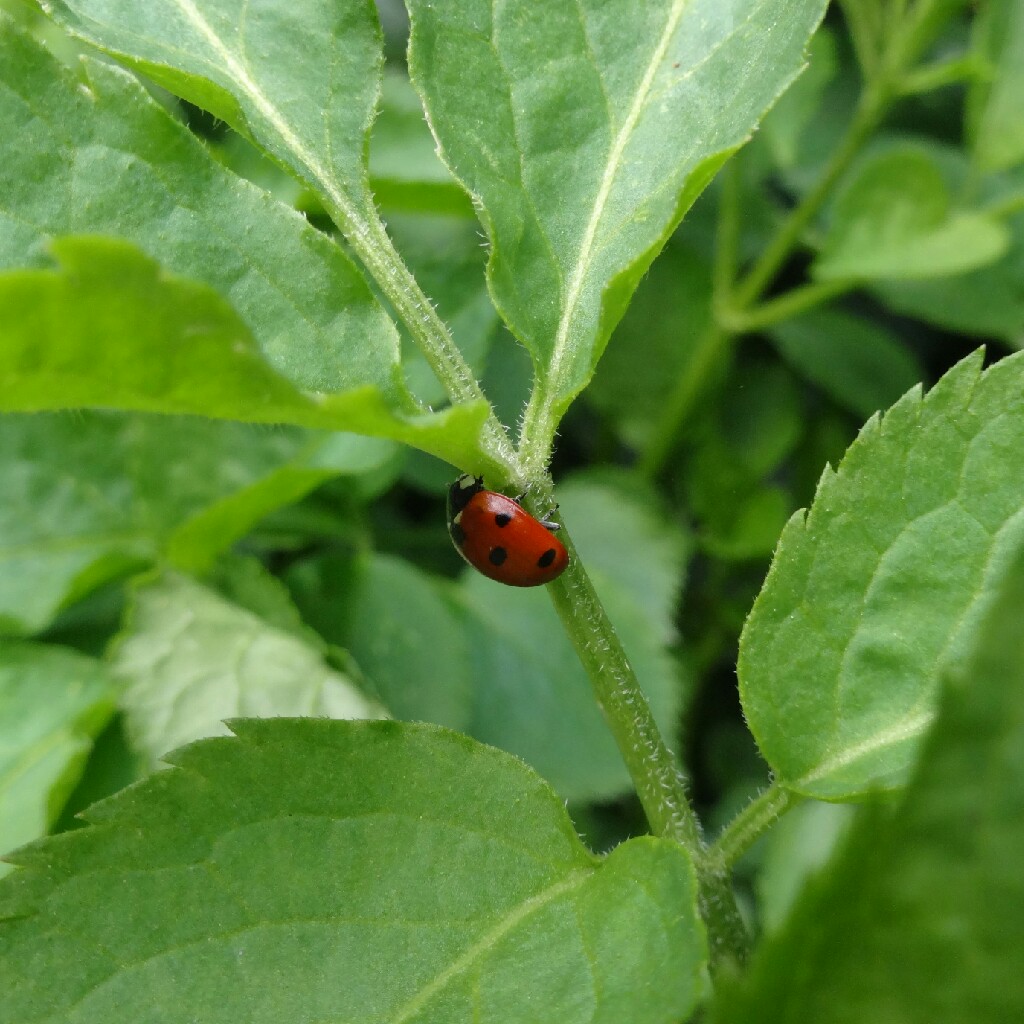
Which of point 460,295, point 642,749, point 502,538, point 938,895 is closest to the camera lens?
point 938,895

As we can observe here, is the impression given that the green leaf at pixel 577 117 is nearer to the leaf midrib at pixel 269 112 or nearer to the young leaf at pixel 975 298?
the leaf midrib at pixel 269 112

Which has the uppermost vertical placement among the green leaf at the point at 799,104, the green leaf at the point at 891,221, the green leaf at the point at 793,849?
the green leaf at the point at 799,104

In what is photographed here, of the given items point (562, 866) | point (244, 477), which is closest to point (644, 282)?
point (244, 477)

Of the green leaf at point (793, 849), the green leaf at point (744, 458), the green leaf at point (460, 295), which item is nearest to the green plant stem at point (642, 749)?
the green leaf at point (460, 295)

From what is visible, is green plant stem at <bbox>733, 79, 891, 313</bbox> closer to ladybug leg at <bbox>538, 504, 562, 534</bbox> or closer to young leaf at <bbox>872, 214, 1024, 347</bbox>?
young leaf at <bbox>872, 214, 1024, 347</bbox>

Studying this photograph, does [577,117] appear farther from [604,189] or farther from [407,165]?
[407,165]

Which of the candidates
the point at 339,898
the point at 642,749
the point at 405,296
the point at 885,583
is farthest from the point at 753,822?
the point at 405,296

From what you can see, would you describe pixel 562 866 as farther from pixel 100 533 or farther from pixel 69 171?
pixel 100 533
